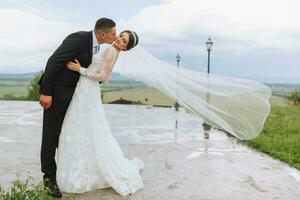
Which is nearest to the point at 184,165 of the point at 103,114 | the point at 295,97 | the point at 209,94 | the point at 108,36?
→ the point at 209,94

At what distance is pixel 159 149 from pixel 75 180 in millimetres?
4344

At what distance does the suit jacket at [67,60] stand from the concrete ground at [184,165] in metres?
1.34

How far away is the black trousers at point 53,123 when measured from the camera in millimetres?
6035

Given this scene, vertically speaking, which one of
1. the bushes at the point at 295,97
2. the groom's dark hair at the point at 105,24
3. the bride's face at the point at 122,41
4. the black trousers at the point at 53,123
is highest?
the groom's dark hair at the point at 105,24

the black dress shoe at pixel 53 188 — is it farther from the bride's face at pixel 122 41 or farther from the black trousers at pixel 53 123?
the bride's face at pixel 122 41

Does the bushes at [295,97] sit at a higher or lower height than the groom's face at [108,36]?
lower

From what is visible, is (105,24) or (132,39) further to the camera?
(132,39)

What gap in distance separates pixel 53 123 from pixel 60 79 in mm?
536

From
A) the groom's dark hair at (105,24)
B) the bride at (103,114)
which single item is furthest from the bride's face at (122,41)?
the groom's dark hair at (105,24)

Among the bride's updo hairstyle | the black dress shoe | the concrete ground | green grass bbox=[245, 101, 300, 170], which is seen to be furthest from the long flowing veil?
green grass bbox=[245, 101, 300, 170]

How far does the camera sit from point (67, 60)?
588cm

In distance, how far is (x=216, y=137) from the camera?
1285cm

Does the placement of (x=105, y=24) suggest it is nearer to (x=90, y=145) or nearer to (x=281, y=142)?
(x=90, y=145)

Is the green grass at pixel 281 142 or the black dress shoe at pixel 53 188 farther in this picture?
the green grass at pixel 281 142
